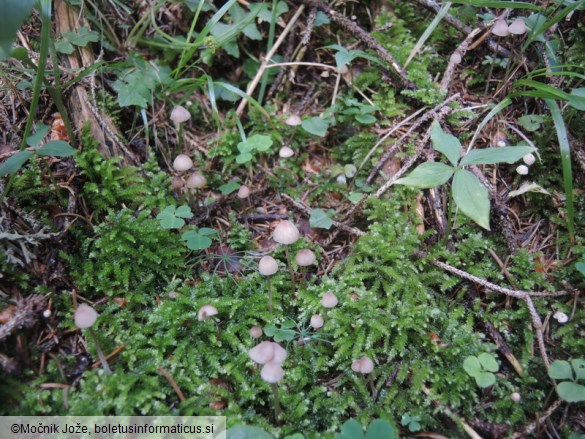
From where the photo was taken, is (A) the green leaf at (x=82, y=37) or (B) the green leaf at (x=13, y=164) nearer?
(B) the green leaf at (x=13, y=164)

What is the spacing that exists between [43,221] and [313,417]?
5.87 ft

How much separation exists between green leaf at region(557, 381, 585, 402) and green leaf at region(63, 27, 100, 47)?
3407 millimetres

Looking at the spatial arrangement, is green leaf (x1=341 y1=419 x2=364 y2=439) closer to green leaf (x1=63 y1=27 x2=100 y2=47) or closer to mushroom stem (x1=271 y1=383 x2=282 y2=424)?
mushroom stem (x1=271 y1=383 x2=282 y2=424)

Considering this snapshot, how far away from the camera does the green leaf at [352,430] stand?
5.72 ft

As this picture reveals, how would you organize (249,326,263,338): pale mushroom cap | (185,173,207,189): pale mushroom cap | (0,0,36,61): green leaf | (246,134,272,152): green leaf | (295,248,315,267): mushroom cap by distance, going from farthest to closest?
(246,134,272,152): green leaf → (185,173,207,189): pale mushroom cap → (295,248,315,267): mushroom cap → (249,326,263,338): pale mushroom cap → (0,0,36,61): green leaf

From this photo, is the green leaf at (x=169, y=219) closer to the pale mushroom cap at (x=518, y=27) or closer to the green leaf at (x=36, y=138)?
the green leaf at (x=36, y=138)

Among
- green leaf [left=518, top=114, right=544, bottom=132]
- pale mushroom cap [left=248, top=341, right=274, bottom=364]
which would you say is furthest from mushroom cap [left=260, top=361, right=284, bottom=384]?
green leaf [left=518, top=114, right=544, bottom=132]

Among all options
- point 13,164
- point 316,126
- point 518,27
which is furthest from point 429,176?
point 13,164

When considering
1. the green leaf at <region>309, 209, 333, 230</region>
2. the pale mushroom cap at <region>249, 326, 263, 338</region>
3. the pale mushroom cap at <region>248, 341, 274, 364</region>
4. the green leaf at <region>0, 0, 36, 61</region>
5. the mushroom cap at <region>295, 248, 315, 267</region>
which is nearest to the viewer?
the green leaf at <region>0, 0, 36, 61</region>

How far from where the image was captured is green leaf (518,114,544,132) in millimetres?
2756

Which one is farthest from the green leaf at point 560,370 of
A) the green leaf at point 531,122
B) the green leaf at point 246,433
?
the green leaf at point 531,122

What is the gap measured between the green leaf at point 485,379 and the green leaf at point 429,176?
3.09 ft

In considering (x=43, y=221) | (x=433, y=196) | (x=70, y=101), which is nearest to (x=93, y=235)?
(x=43, y=221)

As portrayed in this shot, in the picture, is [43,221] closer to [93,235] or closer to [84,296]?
[93,235]
